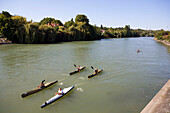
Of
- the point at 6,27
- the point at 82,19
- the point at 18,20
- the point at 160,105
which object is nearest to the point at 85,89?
the point at 160,105

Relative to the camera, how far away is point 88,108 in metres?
13.2

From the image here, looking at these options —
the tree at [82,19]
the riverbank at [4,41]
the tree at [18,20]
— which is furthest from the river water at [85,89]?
the tree at [82,19]

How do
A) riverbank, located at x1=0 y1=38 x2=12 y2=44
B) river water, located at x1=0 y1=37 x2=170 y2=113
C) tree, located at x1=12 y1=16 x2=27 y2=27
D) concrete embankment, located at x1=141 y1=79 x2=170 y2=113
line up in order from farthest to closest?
tree, located at x1=12 y1=16 x2=27 y2=27 < riverbank, located at x1=0 y1=38 x2=12 y2=44 < river water, located at x1=0 y1=37 x2=170 y2=113 < concrete embankment, located at x1=141 y1=79 x2=170 y2=113

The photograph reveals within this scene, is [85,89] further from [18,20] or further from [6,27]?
[18,20]

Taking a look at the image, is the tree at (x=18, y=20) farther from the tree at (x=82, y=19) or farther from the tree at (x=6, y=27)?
the tree at (x=82, y=19)

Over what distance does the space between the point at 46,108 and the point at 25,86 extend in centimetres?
667

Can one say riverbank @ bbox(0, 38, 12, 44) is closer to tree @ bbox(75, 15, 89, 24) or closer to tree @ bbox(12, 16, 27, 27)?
tree @ bbox(12, 16, 27, 27)

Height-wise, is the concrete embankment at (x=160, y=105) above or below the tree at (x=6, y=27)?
below

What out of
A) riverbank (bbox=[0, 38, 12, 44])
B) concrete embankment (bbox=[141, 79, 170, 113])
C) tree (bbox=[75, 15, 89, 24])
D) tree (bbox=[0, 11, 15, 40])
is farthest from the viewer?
tree (bbox=[75, 15, 89, 24])

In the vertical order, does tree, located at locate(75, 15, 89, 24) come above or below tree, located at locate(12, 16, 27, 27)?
above

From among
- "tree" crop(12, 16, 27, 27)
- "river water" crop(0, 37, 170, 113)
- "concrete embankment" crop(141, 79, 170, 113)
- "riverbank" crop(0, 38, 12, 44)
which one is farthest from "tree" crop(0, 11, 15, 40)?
"concrete embankment" crop(141, 79, 170, 113)

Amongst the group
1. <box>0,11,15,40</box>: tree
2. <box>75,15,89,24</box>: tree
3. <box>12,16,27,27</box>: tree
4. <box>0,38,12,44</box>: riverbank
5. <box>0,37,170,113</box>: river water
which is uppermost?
<box>75,15,89,24</box>: tree

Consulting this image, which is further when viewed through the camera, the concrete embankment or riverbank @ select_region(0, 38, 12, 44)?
riverbank @ select_region(0, 38, 12, 44)

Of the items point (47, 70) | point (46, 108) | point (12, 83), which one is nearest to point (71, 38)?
point (47, 70)
